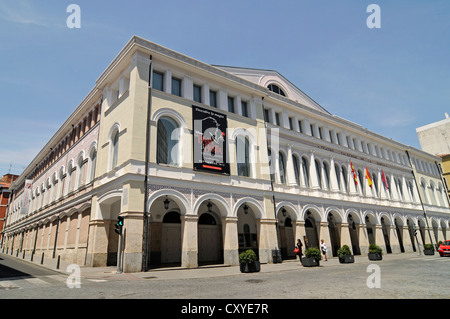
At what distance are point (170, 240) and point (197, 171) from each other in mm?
5827

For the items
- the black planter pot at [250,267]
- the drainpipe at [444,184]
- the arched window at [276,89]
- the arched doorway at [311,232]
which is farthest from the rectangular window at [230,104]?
the drainpipe at [444,184]

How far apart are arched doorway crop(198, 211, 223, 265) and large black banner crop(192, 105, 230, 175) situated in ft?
15.9

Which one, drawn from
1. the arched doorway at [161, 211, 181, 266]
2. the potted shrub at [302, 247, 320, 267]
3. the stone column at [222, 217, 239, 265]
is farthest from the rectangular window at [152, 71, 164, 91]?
the potted shrub at [302, 247, 320, 267]

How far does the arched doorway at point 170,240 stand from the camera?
19812 millimetres

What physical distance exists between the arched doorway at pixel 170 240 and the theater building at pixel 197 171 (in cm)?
8

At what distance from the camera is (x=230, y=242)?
1891 cm

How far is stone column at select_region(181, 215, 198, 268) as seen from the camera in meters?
16.6

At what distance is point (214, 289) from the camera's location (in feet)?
30.5

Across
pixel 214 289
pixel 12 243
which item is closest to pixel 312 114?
pixel 214 289

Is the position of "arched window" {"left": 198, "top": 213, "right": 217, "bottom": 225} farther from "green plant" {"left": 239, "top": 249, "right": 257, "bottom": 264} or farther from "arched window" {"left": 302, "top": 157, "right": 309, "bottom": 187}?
"arched window" {"left": 302, "top": 157, "right": 309, "bottom": 187}

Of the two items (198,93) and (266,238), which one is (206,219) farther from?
(198,93)

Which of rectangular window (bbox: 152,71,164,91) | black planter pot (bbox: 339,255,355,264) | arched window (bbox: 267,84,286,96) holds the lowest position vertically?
black planter pot (bbox: 339,255,355,264)

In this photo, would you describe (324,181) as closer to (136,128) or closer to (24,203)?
(136,128)
